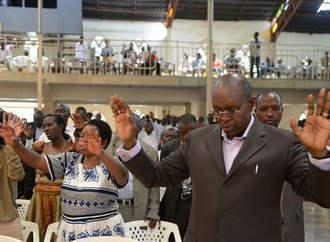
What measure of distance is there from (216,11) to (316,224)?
51.3 ft

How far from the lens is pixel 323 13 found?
2058 cm

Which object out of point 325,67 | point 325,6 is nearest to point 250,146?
point 325,67

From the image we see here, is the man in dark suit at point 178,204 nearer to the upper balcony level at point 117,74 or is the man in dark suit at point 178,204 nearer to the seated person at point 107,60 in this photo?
the upper balcony level at point 117,74

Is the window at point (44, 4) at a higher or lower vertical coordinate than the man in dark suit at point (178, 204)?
higher

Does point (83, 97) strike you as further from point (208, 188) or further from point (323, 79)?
point (208, 188)

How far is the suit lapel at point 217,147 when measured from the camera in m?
1.97

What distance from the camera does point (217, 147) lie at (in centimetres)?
202

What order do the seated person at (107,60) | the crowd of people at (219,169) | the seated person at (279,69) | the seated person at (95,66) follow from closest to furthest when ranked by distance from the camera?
the crowd of people at (219,169), the seated person at (95,66), the seated person at (107,60), the seated person at (279,69)

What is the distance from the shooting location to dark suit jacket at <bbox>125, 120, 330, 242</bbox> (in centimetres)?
192

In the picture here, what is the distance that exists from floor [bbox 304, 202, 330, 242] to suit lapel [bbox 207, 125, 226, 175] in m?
4.23

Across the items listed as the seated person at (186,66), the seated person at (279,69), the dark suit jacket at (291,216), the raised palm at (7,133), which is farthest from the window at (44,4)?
the dark suit jacket at (291,216)

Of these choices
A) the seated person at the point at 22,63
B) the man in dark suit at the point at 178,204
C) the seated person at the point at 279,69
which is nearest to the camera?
the man in dark suit at the point at 178,204

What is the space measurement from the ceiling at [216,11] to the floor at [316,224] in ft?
46.0

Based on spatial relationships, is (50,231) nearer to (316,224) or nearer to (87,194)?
(87,194)
